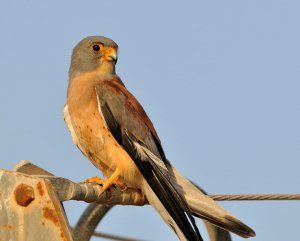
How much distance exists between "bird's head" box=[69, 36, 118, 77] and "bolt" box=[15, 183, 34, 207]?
10.1ft

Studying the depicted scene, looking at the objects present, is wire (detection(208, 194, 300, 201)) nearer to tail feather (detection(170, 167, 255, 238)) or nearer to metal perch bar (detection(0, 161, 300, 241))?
tail feather (detection(170, 167, 255, 238))

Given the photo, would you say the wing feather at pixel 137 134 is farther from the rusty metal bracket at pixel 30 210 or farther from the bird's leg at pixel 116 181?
the rusty metal bracket at pixel 30 210

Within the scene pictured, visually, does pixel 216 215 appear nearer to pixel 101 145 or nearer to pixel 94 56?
pixel 101 145

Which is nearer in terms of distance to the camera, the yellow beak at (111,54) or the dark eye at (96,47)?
the yellow beak at (111,54)

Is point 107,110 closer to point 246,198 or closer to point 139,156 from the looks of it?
point 139,156

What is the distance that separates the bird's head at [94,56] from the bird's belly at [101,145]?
69 centimetres

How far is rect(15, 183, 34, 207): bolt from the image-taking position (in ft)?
7.67

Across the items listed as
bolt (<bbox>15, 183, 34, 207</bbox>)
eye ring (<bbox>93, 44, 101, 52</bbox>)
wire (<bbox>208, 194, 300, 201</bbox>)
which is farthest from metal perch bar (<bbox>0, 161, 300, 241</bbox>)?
eye ring (<bbox>93, 44, 101, 52</bbox>)

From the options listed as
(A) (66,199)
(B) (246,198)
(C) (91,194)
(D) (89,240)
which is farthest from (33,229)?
(D) (89,240)

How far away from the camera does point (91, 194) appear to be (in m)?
2.94

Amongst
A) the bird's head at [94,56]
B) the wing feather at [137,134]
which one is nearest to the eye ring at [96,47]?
the bird's head at [94,56]

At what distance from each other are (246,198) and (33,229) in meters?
2.10

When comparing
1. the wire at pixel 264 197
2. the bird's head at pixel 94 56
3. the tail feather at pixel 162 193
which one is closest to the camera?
the tail feather at pixel 162 193

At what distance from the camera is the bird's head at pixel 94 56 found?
18.0ft
